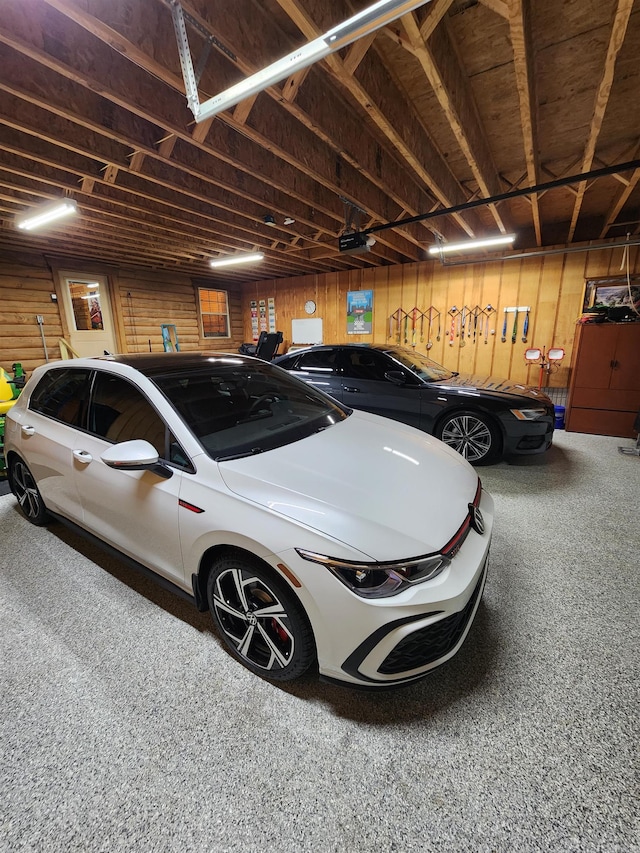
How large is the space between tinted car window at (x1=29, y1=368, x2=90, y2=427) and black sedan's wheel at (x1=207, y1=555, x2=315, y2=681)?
1.29 m

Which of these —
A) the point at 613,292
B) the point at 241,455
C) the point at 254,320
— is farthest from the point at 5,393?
the point at 613,292

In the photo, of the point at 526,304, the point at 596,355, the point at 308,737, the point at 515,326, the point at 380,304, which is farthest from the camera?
the point at 380,304

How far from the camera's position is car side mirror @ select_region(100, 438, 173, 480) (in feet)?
4.59

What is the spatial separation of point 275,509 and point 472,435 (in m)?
3.09

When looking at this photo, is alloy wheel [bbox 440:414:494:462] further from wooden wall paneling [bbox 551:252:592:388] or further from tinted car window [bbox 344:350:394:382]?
wooden wall paneling [bbox 551:252:592:388]

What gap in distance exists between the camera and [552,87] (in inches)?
99.2

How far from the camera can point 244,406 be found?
1.94m

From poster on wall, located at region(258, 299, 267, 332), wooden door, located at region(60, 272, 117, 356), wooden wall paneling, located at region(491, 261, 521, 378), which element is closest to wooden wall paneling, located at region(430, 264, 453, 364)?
wooden wall paneling, located at region(491, 261, 521, 378)

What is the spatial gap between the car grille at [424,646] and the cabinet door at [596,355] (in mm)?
4868

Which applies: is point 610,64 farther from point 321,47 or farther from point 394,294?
point 394,294

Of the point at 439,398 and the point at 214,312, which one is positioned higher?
the point at 214,312

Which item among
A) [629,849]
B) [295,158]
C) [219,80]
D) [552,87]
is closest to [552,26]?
[552,87]

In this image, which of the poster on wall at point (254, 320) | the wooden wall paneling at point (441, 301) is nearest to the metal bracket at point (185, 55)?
the wooden wall paneling at point (441, 301)

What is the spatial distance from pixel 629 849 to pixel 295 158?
4.08 m
